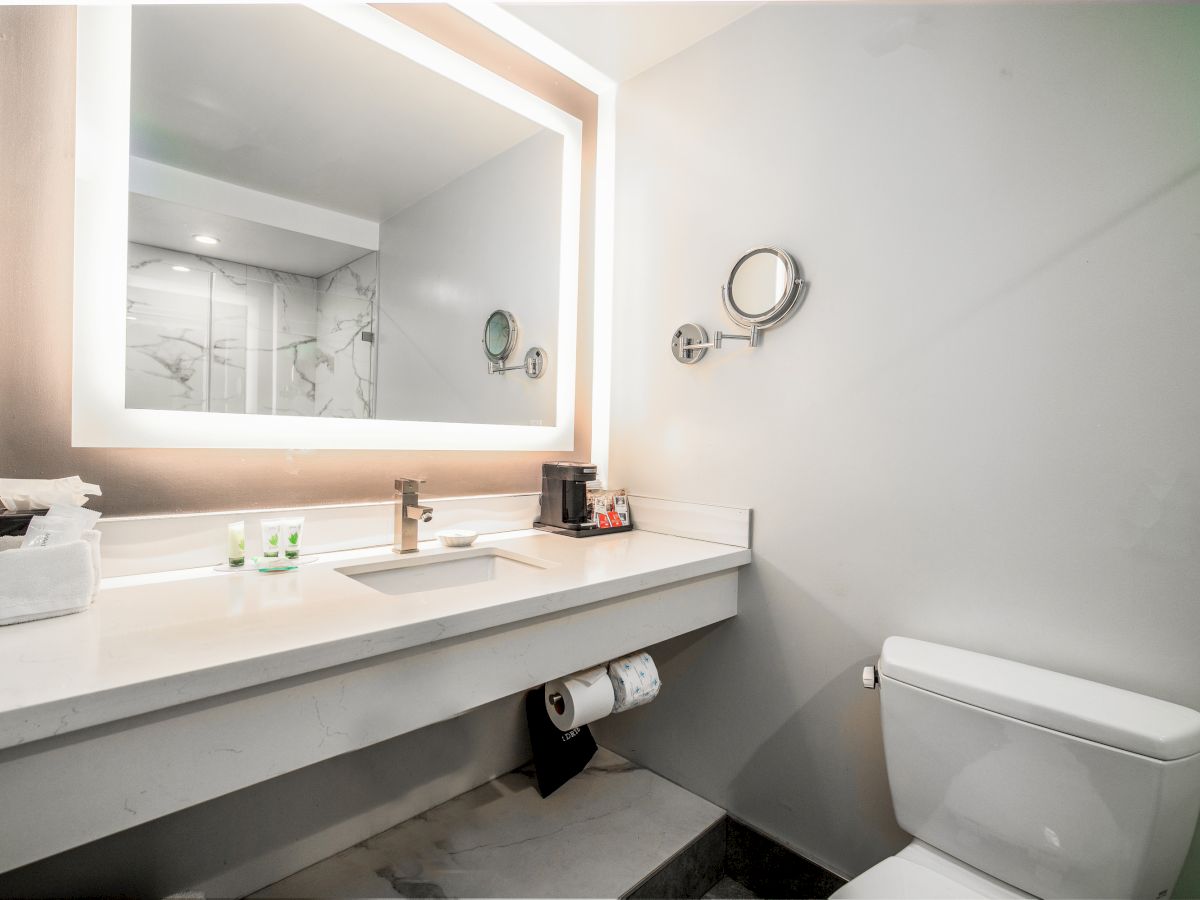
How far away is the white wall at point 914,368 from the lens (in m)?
0.99

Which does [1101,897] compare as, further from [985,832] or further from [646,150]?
[646,150]

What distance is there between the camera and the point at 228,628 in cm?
85

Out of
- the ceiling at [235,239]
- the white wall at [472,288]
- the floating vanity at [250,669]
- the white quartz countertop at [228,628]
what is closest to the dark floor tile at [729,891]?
the floating vanity at [250,669]

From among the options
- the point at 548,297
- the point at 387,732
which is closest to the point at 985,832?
the point at 387,732

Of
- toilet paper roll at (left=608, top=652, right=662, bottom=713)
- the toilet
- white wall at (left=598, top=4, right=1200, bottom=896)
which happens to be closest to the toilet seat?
the toilet

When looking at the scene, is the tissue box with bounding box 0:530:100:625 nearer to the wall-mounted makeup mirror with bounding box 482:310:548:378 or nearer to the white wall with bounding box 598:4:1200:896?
the wall-mounted makeup mirror with bounding box 482:310:548:378

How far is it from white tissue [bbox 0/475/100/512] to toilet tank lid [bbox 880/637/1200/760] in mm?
1465

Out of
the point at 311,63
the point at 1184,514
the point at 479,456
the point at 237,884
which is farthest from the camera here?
the point at 479,456

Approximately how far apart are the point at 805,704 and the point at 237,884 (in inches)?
52.1

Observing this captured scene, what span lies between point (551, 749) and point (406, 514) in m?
0.81

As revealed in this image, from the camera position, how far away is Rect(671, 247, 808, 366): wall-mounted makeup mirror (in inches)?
56.2

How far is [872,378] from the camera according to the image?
4.32ft

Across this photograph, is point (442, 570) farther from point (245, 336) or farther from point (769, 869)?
point (769, 869)

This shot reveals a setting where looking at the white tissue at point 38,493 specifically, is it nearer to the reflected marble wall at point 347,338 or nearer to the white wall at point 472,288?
the reflected marble wall at point 347,338
